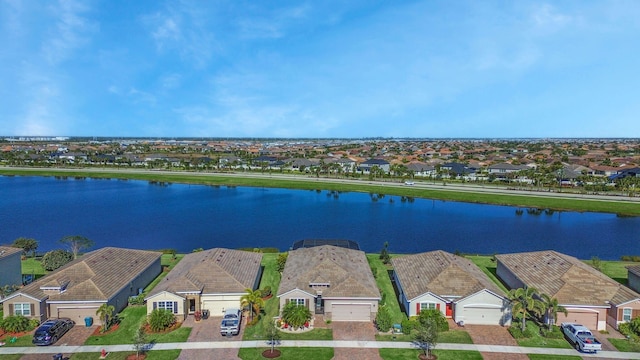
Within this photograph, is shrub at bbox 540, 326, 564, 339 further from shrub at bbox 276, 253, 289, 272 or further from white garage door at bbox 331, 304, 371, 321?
shrub at bbox 276, 253, 289, 272

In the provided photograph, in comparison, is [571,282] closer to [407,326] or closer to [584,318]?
[584,318]

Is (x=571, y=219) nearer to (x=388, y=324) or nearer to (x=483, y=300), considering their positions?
(x=483, y=300)

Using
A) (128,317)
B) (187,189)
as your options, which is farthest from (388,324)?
(187,189)

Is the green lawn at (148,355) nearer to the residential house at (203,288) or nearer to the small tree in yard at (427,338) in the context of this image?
the residential house at (203,288)

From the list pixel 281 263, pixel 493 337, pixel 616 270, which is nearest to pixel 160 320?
pixel 281 263

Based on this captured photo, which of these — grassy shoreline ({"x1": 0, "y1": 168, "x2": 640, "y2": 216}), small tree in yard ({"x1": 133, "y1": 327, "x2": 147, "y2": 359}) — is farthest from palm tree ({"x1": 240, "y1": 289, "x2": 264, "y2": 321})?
grassy shoreline ({"x1": 0, "y1": 168, "x2": 640, "y2": 216})
